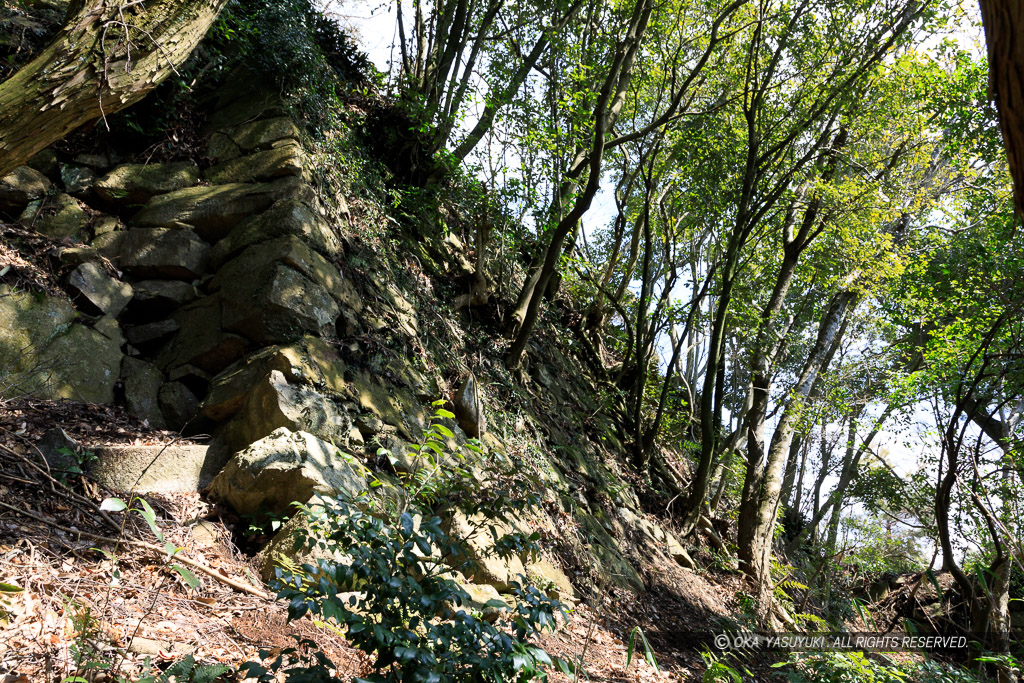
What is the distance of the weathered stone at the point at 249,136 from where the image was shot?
23.6ft

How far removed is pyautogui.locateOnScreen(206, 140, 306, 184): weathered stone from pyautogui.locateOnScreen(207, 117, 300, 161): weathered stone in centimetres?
15

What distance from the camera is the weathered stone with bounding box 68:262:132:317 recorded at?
533 centimetres

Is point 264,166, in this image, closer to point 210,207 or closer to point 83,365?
point 210,207

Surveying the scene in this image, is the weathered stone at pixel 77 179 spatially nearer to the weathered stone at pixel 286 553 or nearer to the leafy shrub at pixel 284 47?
the leafy shrub at pixel 284 47

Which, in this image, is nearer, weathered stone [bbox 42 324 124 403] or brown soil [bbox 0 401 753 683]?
brown soil [bbox 0 401 753 683]

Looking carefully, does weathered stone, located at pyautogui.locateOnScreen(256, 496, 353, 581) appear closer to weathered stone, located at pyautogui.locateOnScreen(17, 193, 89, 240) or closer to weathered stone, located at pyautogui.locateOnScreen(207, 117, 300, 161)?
weathered stone, located at pyautogui.locateOnScreen(17, 193, 89, 240)

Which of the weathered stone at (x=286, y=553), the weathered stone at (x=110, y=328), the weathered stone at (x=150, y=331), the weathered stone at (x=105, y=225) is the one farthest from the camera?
the weathered stone at (x=105, y=225)

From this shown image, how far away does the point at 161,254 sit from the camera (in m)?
5.90

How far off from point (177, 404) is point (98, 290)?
1331mm

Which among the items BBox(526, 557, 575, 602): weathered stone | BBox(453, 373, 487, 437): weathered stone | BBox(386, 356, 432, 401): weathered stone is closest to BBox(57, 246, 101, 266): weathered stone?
BBox(386, 356, 432, 401): weathered stone

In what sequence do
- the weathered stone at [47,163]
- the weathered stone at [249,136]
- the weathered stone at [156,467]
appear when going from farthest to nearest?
the weathered stone at [249,136] → the weathered stone at [47,163] → the weathered stone at [156,467]

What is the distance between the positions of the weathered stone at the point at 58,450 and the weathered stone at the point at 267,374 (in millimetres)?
1081

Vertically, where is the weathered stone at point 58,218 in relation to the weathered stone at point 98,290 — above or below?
above

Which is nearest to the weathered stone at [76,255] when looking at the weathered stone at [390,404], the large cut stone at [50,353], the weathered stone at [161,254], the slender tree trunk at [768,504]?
the weathered stone at [161,254]
